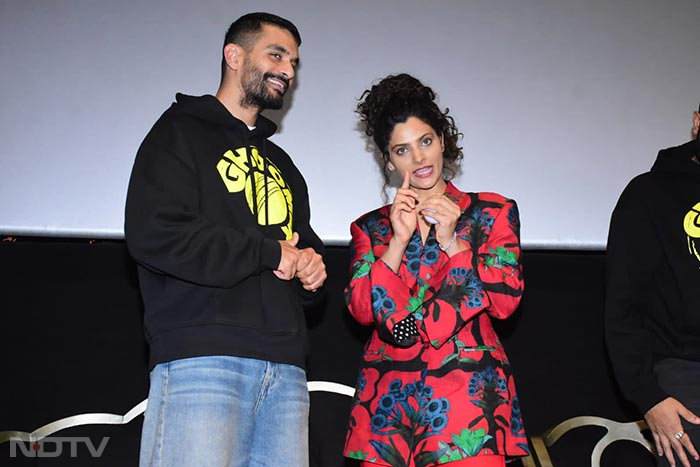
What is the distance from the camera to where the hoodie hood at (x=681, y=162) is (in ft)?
7.14

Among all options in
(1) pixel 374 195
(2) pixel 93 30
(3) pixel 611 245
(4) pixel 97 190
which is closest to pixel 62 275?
(4) pixel 97 190

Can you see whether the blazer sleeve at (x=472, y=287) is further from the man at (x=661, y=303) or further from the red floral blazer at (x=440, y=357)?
the man at (x=661, y=303)

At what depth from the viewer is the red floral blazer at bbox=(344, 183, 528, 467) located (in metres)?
1.73

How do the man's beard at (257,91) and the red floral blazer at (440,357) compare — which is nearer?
the red floral blazer at (440,357)

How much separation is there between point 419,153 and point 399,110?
14cm

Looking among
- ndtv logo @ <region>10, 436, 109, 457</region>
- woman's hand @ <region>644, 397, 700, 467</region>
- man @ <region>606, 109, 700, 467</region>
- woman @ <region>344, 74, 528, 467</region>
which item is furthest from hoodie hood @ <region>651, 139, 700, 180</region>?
ndtv logo @ <region>10, 436, 109, 457</region>

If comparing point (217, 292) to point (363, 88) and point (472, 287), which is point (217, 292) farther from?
point (363, 88)

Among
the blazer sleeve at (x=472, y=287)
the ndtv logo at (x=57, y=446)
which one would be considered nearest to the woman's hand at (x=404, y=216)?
the blazer sleeve at (x=472, y=287)

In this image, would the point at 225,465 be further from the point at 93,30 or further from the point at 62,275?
the point at 93,30

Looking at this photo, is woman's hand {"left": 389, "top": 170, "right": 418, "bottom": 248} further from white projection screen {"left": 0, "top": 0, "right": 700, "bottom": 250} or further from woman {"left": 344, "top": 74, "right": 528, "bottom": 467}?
white projection screen {"left": 0, "top": 0, "right": 700, "bottom": 250}

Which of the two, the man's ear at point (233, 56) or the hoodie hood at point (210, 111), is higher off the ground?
the man's ear at point (233, 56)

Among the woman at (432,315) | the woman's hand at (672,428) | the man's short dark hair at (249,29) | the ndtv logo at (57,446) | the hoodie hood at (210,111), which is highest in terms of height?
the man's short dark hair at (249,29)

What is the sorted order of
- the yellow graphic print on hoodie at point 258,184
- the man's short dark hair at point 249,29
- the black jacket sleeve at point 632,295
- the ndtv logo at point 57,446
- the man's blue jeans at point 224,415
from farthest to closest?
the ndtv logo at point 57,446, the man's short dark hair at point 249,29, the black jacket sleeve at point 632,295, the yellow graphic print on hoodie at point 258,184, the man's blue jeans at point 224,415

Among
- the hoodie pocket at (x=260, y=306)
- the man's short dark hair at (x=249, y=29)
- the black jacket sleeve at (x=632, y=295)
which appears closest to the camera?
the hoodie pocket at (x=260, y=306)
